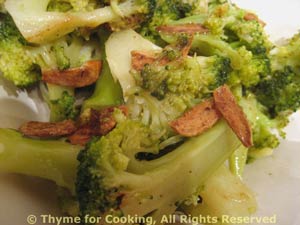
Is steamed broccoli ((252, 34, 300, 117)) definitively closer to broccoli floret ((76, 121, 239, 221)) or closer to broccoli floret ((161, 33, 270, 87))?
broccoli floret ((161, 33, 270, 87))

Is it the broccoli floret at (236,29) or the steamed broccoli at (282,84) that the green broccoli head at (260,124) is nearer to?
the steamed broccoli at (282,84)

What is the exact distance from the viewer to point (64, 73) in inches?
61.6

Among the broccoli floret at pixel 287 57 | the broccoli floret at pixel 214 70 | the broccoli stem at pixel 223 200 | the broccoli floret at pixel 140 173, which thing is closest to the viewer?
the broccoli floret at pixel 140 173

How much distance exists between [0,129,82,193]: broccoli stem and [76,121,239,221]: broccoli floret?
0.08 metres

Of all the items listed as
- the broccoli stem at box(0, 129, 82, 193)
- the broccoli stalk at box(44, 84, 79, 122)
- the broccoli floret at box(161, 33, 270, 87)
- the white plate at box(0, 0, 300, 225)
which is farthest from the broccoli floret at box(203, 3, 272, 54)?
the broccoli stem at box(0, 129, 82, 193)

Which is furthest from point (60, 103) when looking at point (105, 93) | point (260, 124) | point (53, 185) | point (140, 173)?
point (260, 124)

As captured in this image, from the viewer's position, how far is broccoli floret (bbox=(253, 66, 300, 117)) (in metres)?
1.69

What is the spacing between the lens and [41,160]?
1349 mm

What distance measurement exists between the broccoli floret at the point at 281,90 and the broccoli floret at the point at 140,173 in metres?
0.35

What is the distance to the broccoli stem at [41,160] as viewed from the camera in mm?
1343

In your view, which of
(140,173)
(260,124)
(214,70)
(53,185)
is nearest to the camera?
(140,173)

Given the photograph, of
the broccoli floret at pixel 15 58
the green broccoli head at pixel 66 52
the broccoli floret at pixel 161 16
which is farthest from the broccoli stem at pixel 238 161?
the broccoli floret at pixel 15 58

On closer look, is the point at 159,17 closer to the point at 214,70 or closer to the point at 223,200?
the point at 214,70

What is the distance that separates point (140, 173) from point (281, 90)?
2.27ft
